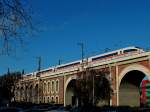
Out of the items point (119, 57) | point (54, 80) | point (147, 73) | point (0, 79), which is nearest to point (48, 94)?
point (54, 80)

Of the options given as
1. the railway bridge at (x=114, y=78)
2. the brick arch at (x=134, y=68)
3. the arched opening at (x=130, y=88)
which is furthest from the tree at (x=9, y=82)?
the brick arch at (x=134, y=68)

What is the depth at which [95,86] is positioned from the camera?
7662cm

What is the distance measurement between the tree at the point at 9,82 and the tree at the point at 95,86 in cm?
3034

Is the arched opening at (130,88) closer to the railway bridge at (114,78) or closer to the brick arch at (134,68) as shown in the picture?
the railway bridge at (114,78)

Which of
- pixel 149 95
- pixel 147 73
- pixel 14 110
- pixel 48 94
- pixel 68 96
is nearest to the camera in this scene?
pixel 14 110

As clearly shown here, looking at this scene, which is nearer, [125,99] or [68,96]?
[125,99]

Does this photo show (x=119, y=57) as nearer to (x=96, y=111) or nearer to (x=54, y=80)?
(x=96, y=111)

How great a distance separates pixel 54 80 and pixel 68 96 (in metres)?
8.02

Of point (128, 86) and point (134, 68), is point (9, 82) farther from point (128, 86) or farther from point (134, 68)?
point (134, 68)

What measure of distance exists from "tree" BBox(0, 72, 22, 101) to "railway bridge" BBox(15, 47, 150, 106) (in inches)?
312

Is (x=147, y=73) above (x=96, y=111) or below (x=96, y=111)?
above

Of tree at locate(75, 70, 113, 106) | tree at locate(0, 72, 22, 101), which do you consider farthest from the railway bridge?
tree at locate(0, 72, 22, 101)

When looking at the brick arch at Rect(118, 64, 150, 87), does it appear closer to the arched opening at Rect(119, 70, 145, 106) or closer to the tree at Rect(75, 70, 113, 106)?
the arched opening at Rect(119, 70, 145, 106)

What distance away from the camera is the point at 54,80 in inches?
4304
